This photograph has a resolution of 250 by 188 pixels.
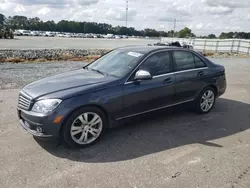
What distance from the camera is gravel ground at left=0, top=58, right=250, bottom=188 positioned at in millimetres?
2985

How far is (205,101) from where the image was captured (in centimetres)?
547

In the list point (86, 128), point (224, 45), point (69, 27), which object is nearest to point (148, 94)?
point (86, 128)

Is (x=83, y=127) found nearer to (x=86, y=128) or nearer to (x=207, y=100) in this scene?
(x=86, y=128)

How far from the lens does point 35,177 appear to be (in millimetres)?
3016

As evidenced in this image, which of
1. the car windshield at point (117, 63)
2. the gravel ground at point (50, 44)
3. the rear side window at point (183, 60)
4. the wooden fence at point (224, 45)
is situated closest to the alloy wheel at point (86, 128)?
the car windshield at point (117, 63)

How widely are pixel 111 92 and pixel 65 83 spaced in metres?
0.78

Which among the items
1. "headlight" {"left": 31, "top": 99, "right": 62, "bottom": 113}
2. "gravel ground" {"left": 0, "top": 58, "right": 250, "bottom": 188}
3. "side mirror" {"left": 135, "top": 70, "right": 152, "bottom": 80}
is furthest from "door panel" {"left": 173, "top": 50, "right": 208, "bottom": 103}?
"headlight" {"left": 31, "top": 99, "right": 62, "bottom": 113}

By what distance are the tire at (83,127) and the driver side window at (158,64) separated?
1.22 m

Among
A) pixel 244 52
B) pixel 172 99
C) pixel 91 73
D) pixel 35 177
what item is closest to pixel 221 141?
pixel 172 99

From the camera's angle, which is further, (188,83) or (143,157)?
(188,83)

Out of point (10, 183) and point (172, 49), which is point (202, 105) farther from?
point (10, 183)

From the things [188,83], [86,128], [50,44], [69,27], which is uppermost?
[69,27]

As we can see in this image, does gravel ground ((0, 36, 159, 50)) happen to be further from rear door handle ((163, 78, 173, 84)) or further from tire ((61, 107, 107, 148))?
tire ((61, 107, 107, 148))

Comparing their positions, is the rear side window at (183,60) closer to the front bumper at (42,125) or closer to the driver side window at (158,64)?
the driver side window at (158,64)
